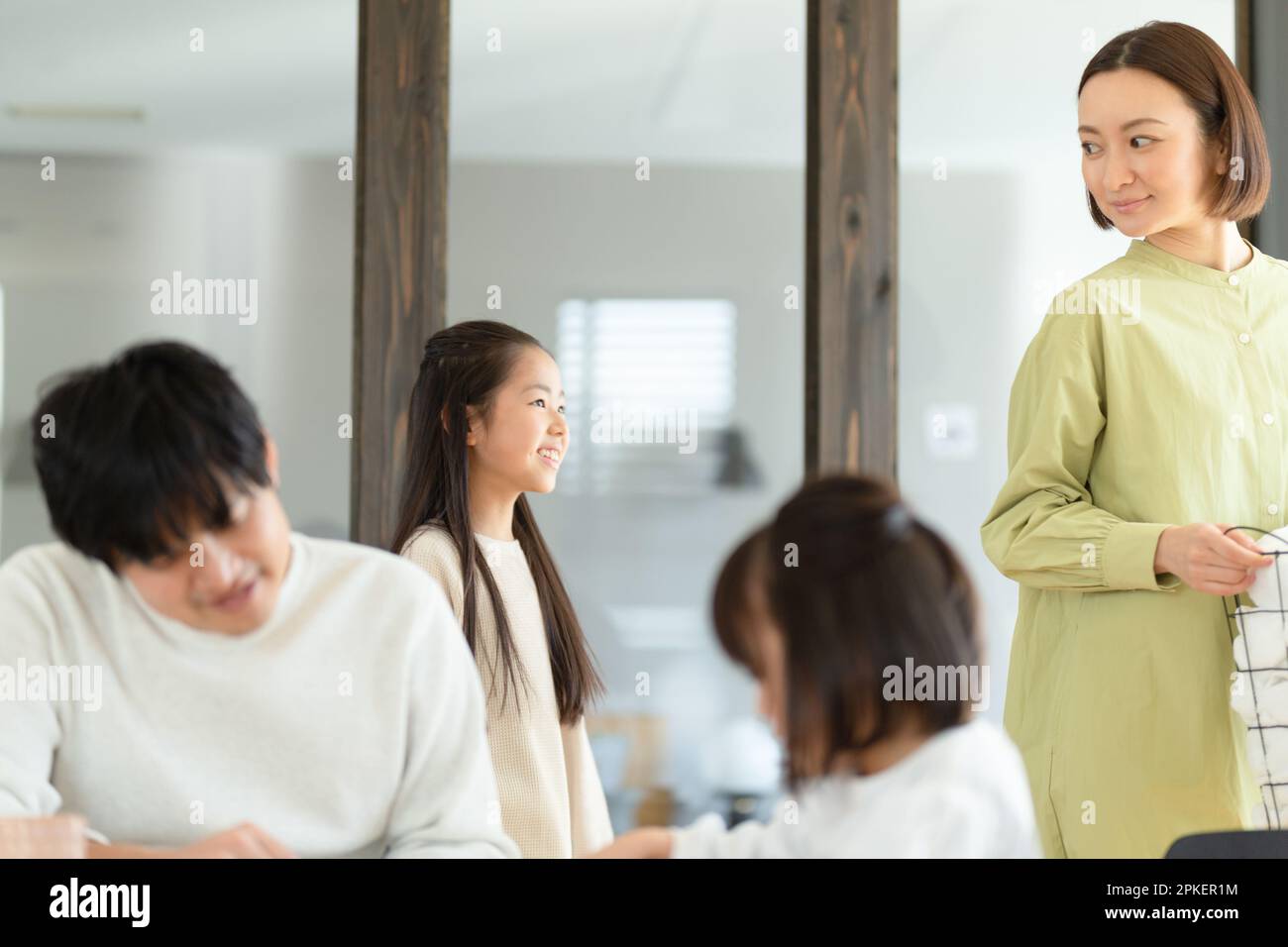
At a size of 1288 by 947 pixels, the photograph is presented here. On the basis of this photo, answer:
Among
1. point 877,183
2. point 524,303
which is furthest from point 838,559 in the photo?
point 524,303

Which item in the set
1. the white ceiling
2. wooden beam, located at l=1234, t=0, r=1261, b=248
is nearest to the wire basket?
wooden beam, located at l=1234, t=0, r=1261, b=248

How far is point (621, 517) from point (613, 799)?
81cm

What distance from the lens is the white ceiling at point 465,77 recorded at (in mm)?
2592

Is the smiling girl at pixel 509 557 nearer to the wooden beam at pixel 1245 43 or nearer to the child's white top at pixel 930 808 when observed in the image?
the child's white top at pixel 930 808

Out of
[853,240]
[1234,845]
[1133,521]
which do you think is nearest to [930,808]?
[1234,845]

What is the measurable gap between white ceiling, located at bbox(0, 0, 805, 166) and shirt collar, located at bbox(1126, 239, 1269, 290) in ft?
3.56

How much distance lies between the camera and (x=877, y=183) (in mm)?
2129

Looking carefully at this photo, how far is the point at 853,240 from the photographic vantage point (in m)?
2.12

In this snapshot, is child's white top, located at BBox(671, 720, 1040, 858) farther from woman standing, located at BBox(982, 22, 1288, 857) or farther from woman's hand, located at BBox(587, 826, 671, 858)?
woman standing, located at BBox(982, 22, 1288, 857)

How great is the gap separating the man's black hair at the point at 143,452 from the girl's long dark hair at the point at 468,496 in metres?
0.49

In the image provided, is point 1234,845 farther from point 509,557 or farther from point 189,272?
point 189,272

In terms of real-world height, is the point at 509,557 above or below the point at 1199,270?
below

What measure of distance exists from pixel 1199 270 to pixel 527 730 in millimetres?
947

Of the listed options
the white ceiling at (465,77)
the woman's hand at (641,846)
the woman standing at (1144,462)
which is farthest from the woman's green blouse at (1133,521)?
the white ceiling at (465,77)
